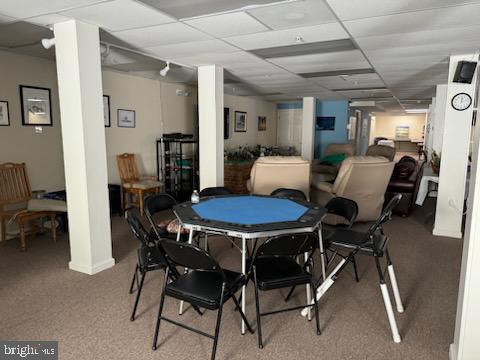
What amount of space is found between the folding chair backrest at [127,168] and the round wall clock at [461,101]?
4944mm

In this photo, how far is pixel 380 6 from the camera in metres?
2.59

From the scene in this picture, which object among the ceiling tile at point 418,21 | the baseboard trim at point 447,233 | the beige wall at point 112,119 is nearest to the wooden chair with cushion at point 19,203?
the beige wall at point 112,119

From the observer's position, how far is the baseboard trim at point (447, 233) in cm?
462

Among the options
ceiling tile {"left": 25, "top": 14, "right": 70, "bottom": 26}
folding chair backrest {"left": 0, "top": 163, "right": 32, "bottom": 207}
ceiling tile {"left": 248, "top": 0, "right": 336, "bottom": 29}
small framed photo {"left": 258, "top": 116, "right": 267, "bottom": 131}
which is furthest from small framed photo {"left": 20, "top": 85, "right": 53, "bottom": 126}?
small framed photo {"left": 258, "top": 116, "right": 267, "bottom": 131}

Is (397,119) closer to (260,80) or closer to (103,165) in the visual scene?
(260,80)

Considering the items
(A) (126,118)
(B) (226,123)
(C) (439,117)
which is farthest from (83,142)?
(C) (439,117)

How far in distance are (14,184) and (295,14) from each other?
3.90 metres

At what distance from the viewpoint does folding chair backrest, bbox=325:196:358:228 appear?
10.3 feet

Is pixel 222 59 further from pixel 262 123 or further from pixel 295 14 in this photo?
pixel 262 123

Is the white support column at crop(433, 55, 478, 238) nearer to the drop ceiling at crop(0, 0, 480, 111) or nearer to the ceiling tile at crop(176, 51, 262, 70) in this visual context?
the drop ceiling at crop(0, 0, 480, 111)

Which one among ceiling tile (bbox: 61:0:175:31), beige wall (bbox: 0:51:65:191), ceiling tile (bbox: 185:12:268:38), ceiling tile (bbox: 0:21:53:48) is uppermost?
ceiling tile (bbox: 0:21:53:48)

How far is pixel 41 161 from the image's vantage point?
4.84m

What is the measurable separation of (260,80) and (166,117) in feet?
6.56

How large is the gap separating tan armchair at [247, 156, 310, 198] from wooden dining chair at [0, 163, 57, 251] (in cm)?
266
